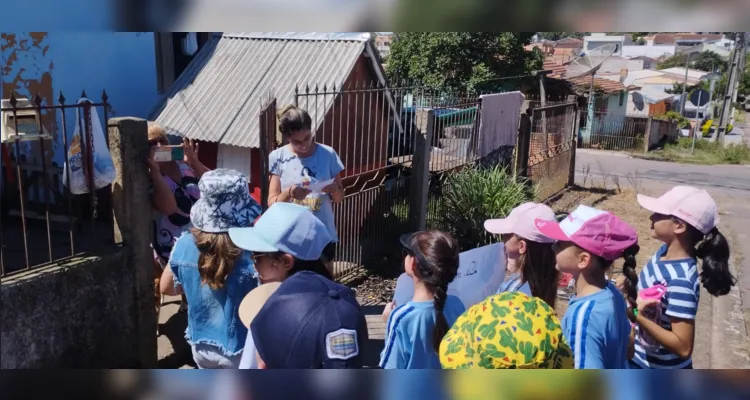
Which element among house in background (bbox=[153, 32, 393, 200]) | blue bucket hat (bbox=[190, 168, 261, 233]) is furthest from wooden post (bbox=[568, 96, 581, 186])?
blue bucket hat (bbox=[190, 168, 261, 233])

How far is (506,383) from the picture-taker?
132 cm

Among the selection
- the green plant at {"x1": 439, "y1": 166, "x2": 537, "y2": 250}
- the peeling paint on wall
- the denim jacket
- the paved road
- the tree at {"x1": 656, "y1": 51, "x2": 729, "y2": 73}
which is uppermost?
the tree at {"x1": 656, "y1": 51, "x2": 729, "y2": 73}

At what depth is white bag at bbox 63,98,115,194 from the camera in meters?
2.62

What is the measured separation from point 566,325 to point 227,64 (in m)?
4.54

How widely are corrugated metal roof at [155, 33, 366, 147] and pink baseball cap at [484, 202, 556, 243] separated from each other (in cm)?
342

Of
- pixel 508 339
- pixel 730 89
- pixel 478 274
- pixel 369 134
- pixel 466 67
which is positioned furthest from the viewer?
pixel 730 89

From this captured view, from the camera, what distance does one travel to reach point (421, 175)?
534 cm

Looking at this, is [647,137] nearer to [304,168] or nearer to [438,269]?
[304,168]

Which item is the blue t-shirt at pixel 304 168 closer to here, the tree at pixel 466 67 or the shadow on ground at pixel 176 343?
the shadow on ground at pixel 176 343

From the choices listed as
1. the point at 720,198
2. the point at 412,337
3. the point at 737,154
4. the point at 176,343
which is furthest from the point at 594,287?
the point at 737,154

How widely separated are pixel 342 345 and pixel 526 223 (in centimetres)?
97

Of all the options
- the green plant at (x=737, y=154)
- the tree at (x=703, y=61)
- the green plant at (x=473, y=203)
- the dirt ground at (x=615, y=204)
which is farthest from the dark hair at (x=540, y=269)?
the tree at (x=703, y=61)

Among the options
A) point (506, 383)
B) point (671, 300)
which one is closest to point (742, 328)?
point (671, 300)

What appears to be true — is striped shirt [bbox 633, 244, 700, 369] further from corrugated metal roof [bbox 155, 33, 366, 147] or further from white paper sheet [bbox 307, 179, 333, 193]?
corrugated metal roof [bbox 155, 33, 366, 147]
